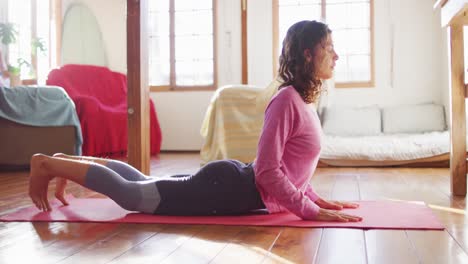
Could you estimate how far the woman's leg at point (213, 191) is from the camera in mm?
1750

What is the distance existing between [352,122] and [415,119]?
0.65 meters

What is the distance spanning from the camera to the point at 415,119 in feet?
17.9

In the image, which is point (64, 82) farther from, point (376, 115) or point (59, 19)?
point (376, 115)

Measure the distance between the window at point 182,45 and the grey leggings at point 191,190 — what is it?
15.2 feet

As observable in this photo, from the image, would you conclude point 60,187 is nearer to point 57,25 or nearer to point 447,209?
point 447,209

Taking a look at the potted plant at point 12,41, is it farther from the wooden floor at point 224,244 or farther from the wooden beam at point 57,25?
the wooden floor at point 224,244

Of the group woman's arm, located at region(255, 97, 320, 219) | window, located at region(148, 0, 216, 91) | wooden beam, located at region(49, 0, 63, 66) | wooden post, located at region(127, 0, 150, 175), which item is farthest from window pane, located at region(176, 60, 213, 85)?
woman's arm, located at region(255, 97, 320, 219)

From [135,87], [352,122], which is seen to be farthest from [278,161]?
[352,122]

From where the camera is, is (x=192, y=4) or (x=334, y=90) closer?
(x=334, y=90)

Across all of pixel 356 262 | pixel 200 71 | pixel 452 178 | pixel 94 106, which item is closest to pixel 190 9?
pixel 200 71

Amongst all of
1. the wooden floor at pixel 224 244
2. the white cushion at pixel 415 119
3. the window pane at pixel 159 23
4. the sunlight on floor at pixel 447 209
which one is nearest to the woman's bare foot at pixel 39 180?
the wooden floor at pixel 224 244

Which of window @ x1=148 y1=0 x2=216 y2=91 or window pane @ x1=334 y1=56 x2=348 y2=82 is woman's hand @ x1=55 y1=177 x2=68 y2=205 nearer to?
window @ x1=148 y1=0 x2=216 y2=91

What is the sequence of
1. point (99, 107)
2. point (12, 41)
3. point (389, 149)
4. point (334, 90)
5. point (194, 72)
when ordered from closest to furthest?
point (389, 149) → point (99, 107) → point (12, 41) → point (334, 90) → point (194, 72)

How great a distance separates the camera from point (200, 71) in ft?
21.1
